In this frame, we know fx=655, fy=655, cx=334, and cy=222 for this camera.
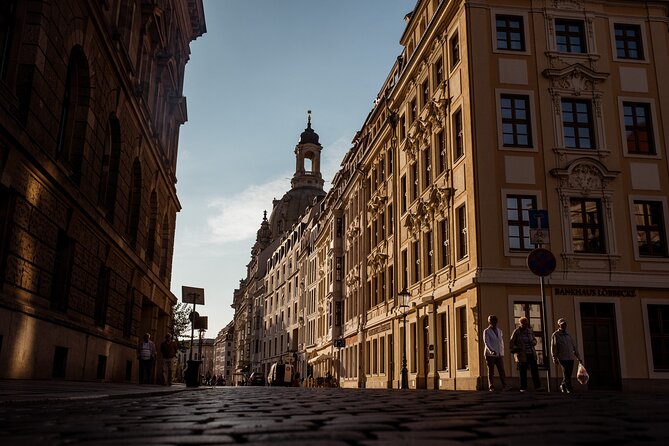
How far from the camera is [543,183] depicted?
24.2m

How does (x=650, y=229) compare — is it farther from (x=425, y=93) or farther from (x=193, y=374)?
(x=193, y=374)

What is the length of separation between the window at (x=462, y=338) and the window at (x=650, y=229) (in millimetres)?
6847

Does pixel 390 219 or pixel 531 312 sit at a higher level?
pixel 390 219

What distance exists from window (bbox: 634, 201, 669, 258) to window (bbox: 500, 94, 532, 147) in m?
4.86

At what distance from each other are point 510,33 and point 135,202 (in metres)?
17.1

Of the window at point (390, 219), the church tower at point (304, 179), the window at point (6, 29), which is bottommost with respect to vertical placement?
the window at point (6, 29)

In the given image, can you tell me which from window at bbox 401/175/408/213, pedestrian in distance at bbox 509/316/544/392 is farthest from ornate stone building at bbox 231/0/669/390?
pedestrian in distance at bbox 509/316/544/392

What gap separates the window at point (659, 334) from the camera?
22875mm

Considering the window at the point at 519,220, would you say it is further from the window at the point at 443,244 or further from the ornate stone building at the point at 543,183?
the window at the point at 443,244

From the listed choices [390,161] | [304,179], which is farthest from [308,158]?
[390,161]

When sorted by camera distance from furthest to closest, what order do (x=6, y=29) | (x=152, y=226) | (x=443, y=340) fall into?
(x=152, y=226)
(x=443, y=340)
(x=6, y=29)

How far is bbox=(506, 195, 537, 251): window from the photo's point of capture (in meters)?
23.6

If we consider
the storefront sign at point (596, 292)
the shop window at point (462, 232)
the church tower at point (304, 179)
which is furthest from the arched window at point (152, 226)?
the church tower at point (304, 179)

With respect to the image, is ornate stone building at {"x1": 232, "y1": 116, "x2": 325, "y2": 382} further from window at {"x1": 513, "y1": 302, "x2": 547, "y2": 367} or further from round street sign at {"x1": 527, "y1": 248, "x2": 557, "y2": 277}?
round street sign at {"x1": 527, "y1": 248, "x2": 557, "y2": 277}
